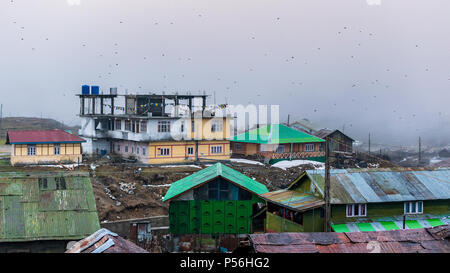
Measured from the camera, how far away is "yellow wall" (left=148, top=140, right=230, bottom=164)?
38.9m

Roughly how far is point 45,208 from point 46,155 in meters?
22.2

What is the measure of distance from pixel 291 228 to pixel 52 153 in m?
23.2

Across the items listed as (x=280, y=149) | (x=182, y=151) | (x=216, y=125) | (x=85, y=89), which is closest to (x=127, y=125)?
(x=182, y=151)

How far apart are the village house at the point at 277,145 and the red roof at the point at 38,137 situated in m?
16.8

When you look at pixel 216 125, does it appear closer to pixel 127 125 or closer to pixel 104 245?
pixel 127 125

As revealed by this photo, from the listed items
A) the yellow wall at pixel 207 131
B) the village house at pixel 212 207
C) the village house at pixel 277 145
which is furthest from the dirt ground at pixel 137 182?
the village house at pixel 212 207

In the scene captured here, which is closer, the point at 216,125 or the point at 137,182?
the point at 137,182

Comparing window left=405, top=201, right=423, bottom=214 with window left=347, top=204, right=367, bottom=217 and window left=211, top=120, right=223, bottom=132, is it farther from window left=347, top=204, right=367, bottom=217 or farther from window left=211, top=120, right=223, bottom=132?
window left=211, top=120, right=223, bottom=132

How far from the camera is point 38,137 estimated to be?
35656 millimetres

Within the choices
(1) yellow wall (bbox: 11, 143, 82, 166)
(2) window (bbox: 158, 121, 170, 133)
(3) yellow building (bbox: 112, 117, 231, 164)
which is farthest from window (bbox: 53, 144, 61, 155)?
(2) window (bbox: 158, 121, 170, 133)

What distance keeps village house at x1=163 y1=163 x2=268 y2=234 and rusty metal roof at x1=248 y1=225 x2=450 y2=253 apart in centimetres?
941

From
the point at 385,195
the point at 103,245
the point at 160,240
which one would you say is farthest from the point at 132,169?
the point at 103,245
